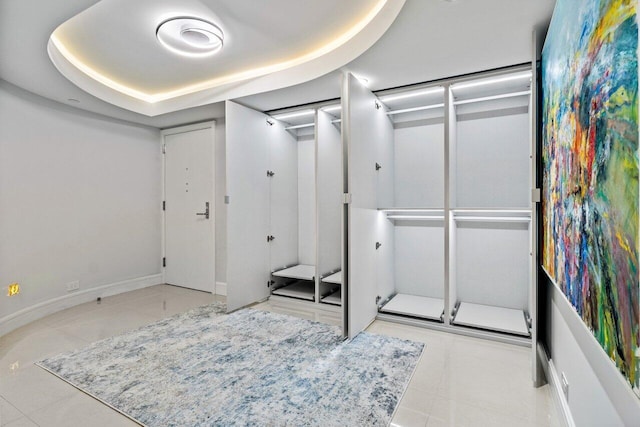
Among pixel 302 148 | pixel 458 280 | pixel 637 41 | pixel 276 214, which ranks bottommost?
pixel 458 280

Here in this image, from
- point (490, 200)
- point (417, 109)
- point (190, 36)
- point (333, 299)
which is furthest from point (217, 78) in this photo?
point (490, 200)

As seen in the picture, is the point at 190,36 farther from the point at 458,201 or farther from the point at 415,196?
the point at 458,201

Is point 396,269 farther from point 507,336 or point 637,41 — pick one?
point 637,41

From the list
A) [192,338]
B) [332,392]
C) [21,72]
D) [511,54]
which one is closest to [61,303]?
[192,338]

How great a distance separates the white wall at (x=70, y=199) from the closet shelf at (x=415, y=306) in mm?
3716

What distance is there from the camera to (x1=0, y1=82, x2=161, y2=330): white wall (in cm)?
321

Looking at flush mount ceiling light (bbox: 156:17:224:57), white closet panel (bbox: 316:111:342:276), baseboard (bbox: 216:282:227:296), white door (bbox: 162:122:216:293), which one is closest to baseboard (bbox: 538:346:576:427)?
white closet panel (bbox: 316:111:342:276)

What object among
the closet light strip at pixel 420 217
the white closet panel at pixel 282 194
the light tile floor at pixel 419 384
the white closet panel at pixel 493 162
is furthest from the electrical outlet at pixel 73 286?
the white closet panel at pixel 493 162

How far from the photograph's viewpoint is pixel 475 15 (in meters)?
1.95

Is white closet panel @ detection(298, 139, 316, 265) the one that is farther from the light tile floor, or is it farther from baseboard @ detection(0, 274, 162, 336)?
baseboard @ detection(0, 274, 162, 336)

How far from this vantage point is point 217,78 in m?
3.58

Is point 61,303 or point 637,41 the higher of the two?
point 637,41

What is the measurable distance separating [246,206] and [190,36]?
1.81m

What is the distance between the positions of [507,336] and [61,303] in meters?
4.85
